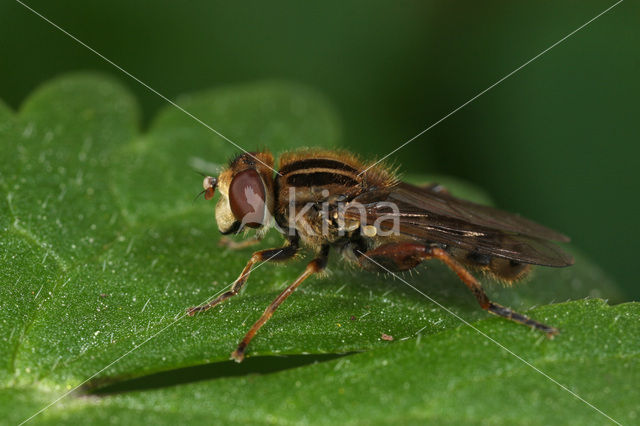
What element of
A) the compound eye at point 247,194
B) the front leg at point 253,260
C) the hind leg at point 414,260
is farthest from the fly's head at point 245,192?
the hind leg at point 414,260

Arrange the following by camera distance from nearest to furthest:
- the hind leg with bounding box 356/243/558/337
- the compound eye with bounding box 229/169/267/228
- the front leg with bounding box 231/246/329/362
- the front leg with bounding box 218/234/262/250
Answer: the front leg with bounding box 231/246/329/362
the hind leg with bounding box 356/243/558/337
the compound eye with bounding box 229/169/267/228
the front leg with bounding box 218/234/262/250

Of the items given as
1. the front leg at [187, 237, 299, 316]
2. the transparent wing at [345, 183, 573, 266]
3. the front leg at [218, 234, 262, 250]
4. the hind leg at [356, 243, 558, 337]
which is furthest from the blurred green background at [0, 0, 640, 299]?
the front leg at [187, 237, 299, 316]

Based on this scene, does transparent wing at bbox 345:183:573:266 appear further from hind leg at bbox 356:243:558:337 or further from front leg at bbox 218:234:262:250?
front leg at bbox 218:234:262:250

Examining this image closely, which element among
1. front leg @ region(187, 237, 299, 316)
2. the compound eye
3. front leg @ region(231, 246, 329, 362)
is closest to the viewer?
front leg @ region(231, 246, 329, 362)

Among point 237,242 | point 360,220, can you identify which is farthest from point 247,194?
point 360,220

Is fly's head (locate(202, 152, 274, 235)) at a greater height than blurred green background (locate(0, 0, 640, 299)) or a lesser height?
lesser

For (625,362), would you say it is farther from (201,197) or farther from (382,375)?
(201,197)

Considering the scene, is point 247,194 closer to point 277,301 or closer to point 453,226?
point 277,301
